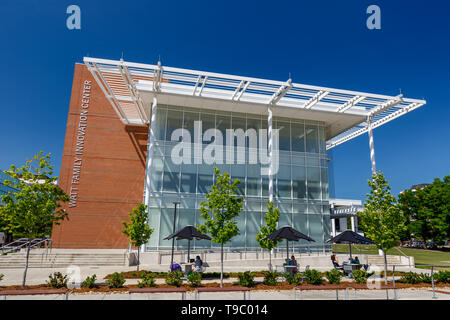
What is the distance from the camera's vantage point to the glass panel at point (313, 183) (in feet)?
89.9

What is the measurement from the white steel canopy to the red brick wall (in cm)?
257

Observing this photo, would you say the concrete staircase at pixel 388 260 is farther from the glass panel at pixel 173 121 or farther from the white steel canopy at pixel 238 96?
→ the glass panel at pixel 173 121

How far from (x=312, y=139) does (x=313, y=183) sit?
443 cm

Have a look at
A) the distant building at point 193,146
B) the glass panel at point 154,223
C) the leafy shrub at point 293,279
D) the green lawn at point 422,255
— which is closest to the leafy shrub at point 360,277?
the leafy shrub at point 293,279

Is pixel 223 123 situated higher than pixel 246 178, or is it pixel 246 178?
pixel 223 123

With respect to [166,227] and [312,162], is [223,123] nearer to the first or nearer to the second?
[312,162]

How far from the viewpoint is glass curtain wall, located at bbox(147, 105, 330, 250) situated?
2405 centimetres

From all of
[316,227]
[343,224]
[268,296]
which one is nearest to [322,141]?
[316,227]

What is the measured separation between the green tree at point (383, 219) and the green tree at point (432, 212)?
36712 millimetres

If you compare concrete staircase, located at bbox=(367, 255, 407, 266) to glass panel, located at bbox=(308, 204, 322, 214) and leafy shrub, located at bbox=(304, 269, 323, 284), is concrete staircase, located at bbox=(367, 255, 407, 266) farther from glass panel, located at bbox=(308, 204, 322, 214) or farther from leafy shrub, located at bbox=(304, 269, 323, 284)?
leafy shrub, located at bbox=(304, 269, 323, 284)

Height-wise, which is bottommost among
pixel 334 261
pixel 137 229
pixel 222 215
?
pixel 334 261

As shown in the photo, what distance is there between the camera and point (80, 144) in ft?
98.6

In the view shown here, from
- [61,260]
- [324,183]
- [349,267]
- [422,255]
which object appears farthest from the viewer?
[422,255]

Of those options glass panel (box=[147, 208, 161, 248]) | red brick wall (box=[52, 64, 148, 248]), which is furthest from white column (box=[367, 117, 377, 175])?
red brick wall (box=[52, 64, 148, 248])
